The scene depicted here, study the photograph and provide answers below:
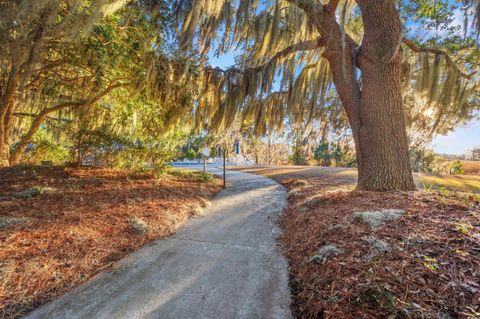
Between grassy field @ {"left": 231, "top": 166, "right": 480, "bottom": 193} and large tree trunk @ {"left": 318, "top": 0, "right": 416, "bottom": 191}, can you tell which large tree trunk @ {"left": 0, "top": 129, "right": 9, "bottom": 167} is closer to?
large tree trunk @ {"left": 318, "top": 0, "right": 416, "bottom": 191}

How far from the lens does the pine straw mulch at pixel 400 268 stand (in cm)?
121

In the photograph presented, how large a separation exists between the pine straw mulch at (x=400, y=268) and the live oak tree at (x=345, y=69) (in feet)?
5.01

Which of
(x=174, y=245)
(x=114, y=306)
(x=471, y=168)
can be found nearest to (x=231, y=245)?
(x=174, y=245)

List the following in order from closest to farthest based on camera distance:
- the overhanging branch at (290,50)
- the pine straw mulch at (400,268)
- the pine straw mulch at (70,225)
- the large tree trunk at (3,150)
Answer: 1. the pine straw mulch at (400,268)
2. the pine straw mulch at (70,225)
3. the overhanging branch at (290,50)
4. the large tree trunk at (3,150)

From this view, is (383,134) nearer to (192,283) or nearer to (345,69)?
(345,69)

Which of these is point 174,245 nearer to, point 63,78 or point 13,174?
point 13,174

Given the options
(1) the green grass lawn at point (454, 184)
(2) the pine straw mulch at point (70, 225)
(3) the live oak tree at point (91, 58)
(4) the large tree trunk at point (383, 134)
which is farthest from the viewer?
(1) the green grass lawn at point (454, 184)

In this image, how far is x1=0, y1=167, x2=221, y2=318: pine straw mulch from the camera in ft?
5.45

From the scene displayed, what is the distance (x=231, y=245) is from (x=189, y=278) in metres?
0.82

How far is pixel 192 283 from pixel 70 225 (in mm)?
1830

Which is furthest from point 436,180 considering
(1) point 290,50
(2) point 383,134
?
(1) point 290,50

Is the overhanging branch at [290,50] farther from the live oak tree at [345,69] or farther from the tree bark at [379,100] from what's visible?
the tree bark at [379,100]

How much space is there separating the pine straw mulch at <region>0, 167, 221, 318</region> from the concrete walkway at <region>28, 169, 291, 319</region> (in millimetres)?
179

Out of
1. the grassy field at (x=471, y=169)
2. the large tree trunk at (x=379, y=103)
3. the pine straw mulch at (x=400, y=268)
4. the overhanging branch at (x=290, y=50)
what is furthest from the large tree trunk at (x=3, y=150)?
the grassy field at (x=471, y=169)
